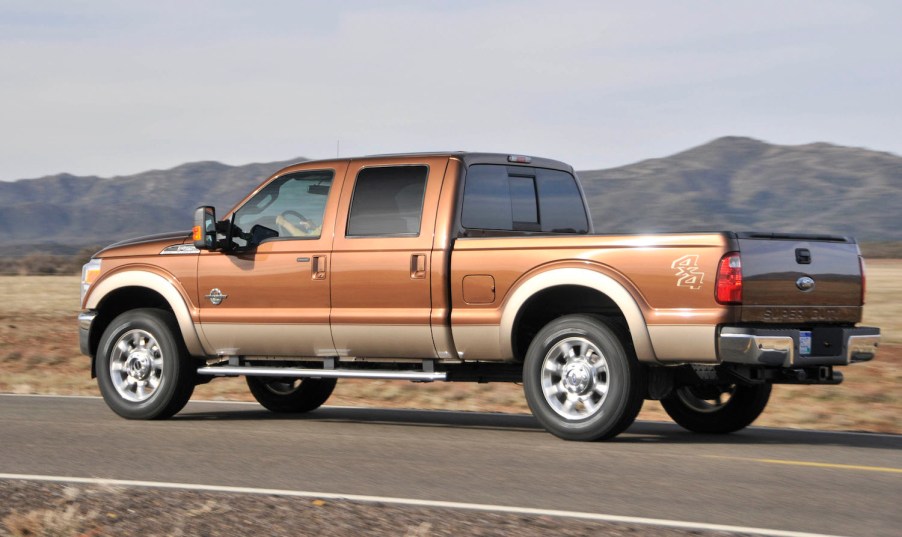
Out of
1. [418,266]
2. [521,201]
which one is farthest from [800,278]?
[418,266]

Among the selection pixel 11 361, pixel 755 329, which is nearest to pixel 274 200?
pixel 755 329

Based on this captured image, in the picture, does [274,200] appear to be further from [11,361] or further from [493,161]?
[11,361]

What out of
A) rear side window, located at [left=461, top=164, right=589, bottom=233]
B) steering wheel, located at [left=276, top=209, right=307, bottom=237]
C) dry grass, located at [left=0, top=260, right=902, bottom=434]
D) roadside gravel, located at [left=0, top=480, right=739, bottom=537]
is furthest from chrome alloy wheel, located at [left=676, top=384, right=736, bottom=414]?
roadside gravel, located at [left=0, top=480, right=739, bottom=537]

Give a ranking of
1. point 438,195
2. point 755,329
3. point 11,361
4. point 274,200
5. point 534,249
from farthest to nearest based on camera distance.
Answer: point 11,361
point 274,200
point 438,195
point 534,249
point 755,329

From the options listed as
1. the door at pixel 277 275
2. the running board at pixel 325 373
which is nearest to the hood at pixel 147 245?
the door at pixel 277 275

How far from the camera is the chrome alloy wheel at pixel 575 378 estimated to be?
9.25 m

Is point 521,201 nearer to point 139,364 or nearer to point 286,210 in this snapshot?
point 286,210

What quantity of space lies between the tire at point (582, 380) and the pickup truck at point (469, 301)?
15 mm

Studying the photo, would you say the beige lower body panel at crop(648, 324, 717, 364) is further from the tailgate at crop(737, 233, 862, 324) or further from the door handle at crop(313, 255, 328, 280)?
the door handle at crop(313, 255, 328, 280)

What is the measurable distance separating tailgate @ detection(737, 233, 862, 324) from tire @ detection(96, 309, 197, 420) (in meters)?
4.99

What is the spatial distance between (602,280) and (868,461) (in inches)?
86.0

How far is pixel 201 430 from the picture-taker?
10.4 m

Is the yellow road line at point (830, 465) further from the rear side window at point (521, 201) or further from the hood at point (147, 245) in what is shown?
the hood at point (147, 245)

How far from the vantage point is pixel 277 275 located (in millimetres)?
10641
